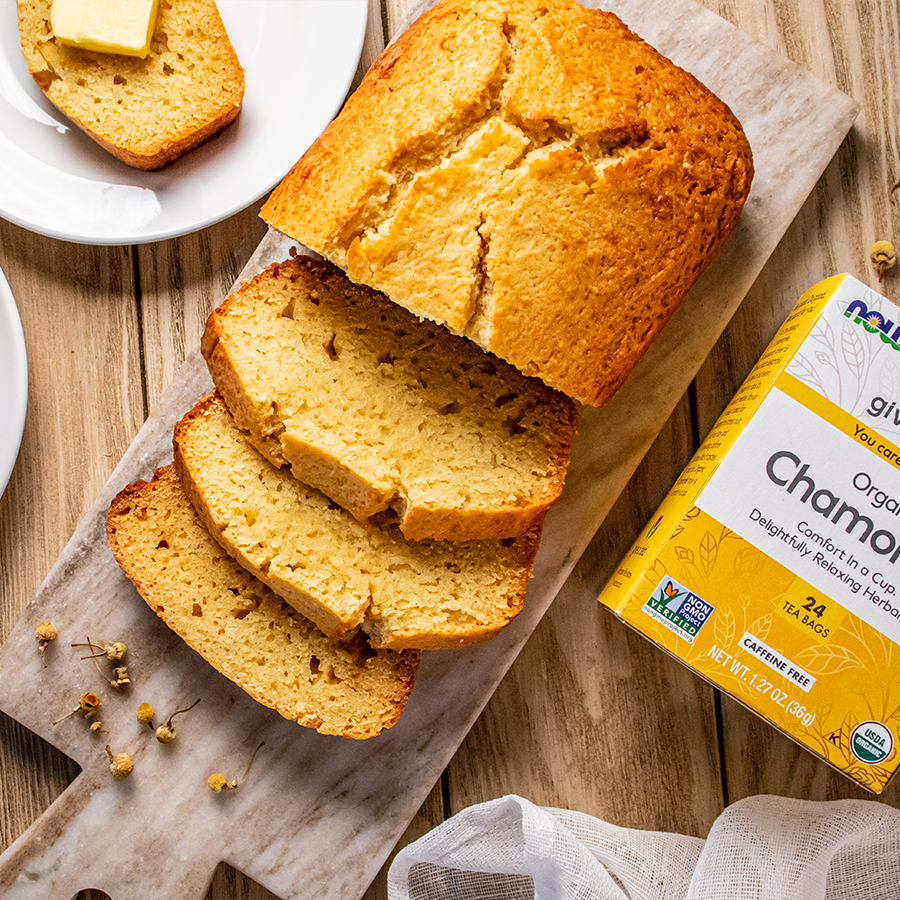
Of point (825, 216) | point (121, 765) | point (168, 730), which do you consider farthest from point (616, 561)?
point (121, 765)

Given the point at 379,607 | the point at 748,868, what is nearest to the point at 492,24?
the point at 379,607

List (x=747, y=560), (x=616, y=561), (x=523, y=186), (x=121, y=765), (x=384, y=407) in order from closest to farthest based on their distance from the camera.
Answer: (x=523, y=186) → (x=747, y=560) → (x=384, y=407) → (x=121, y=765) → (x=616, y=561)

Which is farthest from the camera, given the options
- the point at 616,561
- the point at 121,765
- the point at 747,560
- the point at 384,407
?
the point at 616,561

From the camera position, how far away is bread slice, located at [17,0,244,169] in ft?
6.93

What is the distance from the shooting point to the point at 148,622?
2148 mm

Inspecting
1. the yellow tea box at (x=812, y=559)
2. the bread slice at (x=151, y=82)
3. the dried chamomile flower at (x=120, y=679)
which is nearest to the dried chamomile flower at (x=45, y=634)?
the dried chamomile flower at (x=120, y=679)

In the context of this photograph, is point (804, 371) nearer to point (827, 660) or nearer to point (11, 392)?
point (827, 660)

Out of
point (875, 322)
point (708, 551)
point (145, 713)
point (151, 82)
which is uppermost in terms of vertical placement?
point (875, 322)

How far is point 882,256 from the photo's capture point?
2.16m

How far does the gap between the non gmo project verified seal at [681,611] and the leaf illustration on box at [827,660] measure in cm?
24

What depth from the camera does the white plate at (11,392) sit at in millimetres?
2082

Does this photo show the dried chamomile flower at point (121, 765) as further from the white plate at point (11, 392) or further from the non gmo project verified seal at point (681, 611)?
the non gmo project verified seal at point (681, 611)

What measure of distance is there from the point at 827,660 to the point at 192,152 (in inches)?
80.4

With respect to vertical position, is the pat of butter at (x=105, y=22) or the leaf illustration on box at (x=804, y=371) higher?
the leaf illustration on box at (x=804, y=371)
